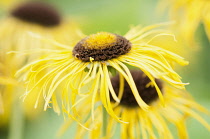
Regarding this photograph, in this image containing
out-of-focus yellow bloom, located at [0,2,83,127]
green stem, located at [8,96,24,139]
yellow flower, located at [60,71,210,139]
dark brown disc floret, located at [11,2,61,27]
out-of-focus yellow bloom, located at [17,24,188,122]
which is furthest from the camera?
dark brown disc floret, located at [11,2,61,27]

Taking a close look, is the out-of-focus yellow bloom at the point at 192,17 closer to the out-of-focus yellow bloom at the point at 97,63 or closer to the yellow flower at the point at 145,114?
the yellow flower at the point at 145,114

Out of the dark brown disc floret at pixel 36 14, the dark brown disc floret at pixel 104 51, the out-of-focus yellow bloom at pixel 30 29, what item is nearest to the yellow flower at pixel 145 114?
the dark brown disc floret at pixel 104 51

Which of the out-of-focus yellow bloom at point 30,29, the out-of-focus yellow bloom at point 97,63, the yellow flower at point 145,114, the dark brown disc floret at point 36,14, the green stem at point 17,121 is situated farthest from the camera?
the dark brown disc floret at point 36,14

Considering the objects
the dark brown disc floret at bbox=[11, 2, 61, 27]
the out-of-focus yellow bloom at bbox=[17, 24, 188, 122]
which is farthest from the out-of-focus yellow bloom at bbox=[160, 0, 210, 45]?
the dark brown disc floret at bbox=[11, 2, 61, 27]

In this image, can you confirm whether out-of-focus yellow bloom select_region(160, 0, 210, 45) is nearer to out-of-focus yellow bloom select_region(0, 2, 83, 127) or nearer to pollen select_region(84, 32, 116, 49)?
out-of-focus yellow bloom select_region(0, 2, 83, 127)

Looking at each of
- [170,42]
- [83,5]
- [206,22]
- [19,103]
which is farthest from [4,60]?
[83,5]

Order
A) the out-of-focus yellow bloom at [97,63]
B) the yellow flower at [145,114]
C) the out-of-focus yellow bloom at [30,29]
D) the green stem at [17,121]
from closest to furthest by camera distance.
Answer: the out-of-focus yellow bloom at [97,63] → the yellow flower at [145,114] → the green stem at [17,121] → the out-of-focus yellow bloom at [30,29]
